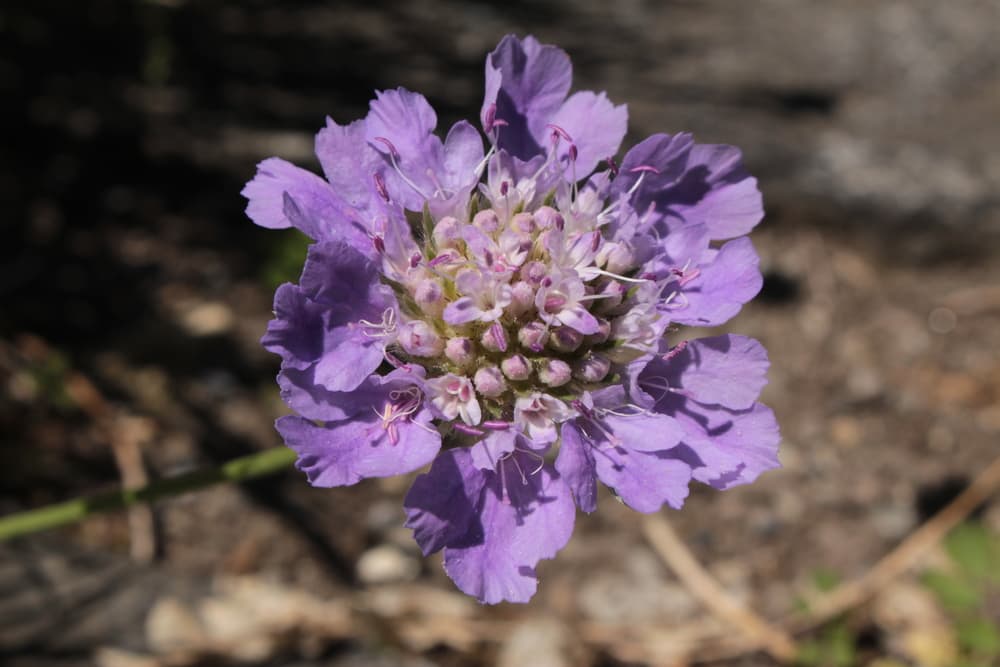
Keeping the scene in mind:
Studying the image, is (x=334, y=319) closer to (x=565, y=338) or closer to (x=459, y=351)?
(x=459, y=351)

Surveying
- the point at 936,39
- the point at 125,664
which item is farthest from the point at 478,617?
the point at 936,39

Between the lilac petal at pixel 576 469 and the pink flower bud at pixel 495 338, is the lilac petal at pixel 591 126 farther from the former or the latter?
the lilac petal at pixel 576 469

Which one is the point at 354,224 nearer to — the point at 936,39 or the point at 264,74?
the point at 264,74

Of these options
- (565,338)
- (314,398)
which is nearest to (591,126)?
(565,338)

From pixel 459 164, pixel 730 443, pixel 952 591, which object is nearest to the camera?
pixel 730 443

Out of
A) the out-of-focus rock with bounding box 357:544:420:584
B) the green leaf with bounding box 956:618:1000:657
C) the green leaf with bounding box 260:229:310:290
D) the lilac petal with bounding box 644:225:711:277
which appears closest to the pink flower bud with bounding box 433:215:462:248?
the lilac petal with bounding box 644:225:711:277
